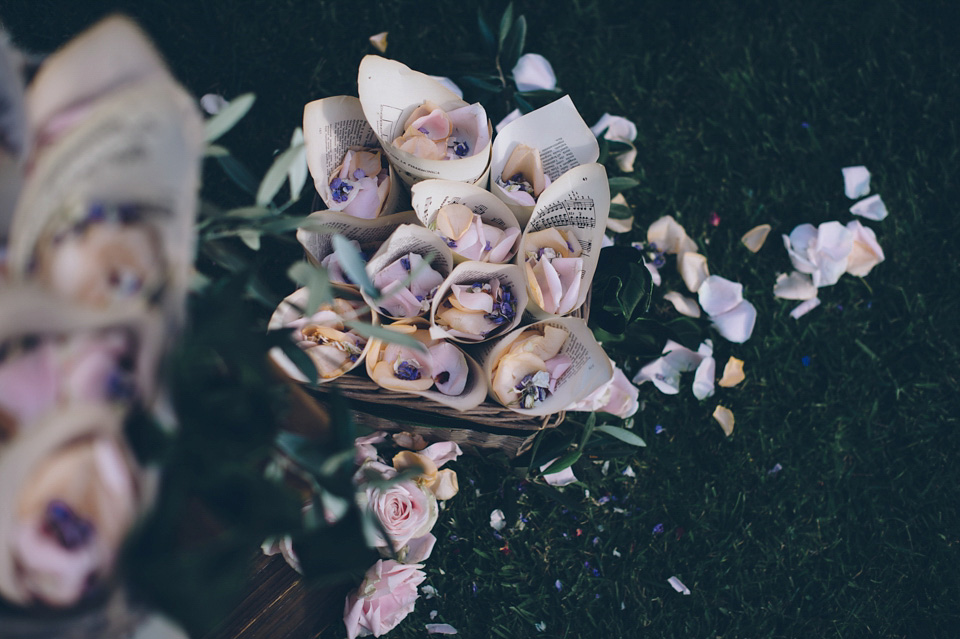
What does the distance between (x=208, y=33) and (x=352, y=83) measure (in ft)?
1.42

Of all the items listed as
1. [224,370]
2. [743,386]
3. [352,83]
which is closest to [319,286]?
[224,370]

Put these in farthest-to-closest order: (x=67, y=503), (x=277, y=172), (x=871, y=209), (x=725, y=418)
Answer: (x=871, y=209)
(x=725, y=418)
(x=277, y=172)
(x=67, y=503)

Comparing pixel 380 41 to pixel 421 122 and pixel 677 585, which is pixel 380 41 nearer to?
pixel 421 122

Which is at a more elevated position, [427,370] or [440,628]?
[427,370]

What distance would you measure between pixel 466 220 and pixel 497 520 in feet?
2.85

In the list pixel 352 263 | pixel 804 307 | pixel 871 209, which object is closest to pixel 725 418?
pixel 804 307

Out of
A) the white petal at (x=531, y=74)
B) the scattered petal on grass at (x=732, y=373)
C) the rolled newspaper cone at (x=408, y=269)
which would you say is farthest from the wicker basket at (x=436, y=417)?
the white petal at (x=531, y=74)

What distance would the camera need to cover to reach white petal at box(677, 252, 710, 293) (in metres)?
1.59

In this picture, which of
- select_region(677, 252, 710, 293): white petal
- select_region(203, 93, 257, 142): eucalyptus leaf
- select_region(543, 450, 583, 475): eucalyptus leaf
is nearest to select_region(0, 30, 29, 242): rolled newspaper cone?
select_region(203, 93, 257, 142): eucalyptus leaf

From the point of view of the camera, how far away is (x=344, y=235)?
1035mm

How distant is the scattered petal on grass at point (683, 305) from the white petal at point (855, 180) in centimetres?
57

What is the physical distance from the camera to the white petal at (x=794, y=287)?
1646 millimetres

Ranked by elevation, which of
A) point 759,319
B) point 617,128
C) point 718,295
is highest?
point 617,128

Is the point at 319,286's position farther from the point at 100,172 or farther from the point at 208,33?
the point at 208,33
